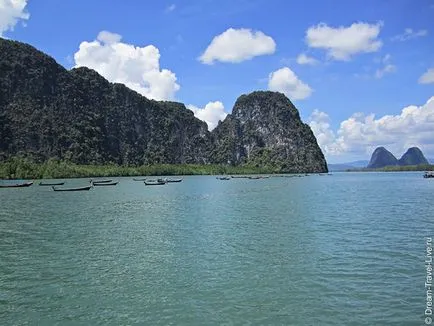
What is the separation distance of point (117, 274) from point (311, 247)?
11.0 meters

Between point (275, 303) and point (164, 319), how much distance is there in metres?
3.94

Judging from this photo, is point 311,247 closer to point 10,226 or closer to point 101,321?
point 101,321

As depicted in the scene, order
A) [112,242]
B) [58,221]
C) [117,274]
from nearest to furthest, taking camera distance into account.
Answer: [117,274] → [112,242] → [58,221]

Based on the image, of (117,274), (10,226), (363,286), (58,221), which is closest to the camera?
(363,286)

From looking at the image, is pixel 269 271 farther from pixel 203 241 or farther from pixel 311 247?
pixel 203 241

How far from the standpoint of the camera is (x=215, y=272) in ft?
61.5

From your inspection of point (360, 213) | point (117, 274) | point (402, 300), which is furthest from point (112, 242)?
point (360, 213)

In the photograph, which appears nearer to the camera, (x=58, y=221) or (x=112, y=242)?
(x=112, y=242)

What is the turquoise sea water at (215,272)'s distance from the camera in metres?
13.8

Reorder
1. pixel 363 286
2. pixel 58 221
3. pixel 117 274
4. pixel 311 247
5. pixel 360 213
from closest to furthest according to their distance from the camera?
pixel 363 286
pixel 117 274
pixel 311 247
pixel 58 221
pixel 360 213

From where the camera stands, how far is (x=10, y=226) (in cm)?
3328

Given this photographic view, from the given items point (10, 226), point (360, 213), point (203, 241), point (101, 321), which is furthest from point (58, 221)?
point (360, 213)

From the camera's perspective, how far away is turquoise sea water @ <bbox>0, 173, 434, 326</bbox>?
13.8 meters

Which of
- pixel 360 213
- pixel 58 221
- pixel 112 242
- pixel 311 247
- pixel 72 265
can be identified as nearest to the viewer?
pixel 72 265
